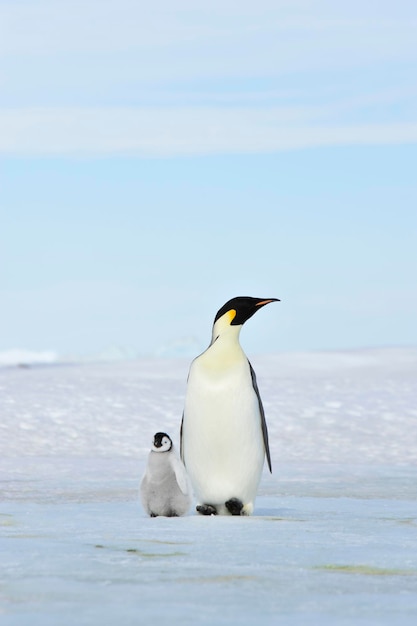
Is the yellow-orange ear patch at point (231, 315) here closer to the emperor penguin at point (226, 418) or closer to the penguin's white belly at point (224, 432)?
the emperor penguin at point (226, 418)

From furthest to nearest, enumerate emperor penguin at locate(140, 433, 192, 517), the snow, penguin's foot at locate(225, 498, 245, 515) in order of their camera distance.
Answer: penguin's foot at locate(225, 498, 245, 515)
emperor penguin at locate(140, 433, 192, 517)
the snow

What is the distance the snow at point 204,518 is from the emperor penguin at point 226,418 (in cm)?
24

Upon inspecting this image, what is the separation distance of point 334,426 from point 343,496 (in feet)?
13.2

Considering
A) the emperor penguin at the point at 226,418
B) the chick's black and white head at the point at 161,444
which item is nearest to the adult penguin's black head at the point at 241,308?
the emperor penguin at the point at 226,418

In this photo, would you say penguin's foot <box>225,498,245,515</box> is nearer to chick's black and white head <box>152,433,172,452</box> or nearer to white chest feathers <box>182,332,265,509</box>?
white chest feathers <box>182,332,265,509</box>

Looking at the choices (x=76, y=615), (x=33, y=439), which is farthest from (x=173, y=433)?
(x=76, y=615)

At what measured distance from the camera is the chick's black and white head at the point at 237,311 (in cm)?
642

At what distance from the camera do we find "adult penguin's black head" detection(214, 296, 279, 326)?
6.42 m

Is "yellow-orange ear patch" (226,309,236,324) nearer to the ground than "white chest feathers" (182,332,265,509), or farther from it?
farther from it

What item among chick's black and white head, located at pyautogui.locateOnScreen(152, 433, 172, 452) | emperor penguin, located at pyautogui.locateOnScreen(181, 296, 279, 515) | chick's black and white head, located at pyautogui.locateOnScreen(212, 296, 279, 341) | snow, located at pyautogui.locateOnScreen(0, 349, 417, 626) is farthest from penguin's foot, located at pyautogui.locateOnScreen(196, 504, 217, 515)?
chick's black and white head, located at pyautogui.locateOnScreen(212, 296, 279, 341)

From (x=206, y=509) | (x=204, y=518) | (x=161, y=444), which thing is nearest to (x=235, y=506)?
(x=206, y=509)

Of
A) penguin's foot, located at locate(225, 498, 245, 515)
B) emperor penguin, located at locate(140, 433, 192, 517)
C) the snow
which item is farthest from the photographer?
penguin's foot, located at locate(225, 498, 245, 515)

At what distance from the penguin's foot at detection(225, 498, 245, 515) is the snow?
0.18m

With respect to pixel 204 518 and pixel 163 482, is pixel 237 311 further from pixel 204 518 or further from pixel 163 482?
pixel 204 518
